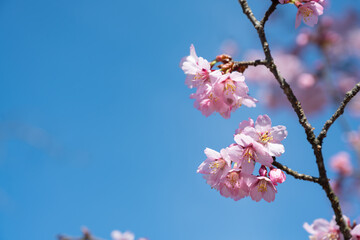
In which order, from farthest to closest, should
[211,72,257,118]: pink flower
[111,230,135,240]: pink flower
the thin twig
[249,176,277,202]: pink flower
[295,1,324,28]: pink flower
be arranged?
1. [111,230,135,240]: pink flower
2. [295,1,324,28]: pink flower
3. [211,72,257,118]: pink flower
4. [249,176,277,202]: pink flower
5. the thin twig

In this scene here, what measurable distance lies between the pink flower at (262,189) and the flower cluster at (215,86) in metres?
0.37

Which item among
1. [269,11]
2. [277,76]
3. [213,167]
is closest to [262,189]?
[213,167]

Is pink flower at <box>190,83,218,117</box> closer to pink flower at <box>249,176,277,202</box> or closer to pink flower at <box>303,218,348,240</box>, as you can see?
pink flower at <box>249,176,277,202</box>

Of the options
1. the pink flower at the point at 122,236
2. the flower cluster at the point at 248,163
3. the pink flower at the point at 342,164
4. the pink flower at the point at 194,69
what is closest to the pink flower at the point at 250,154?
the flower cluster at the point at 248,163

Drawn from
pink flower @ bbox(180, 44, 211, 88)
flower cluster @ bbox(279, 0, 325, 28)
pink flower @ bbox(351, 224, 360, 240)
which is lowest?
pink flower @ bbox(351, 224, 360, 240)

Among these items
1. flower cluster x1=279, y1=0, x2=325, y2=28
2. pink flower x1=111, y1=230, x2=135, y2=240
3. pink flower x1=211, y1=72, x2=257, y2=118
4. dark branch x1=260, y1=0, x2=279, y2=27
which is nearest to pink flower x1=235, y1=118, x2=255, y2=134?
pink flower x1=211, y1=72, x2=257, y2=118

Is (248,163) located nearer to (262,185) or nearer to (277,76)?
(262,185)

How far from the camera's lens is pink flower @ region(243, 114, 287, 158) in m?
1.58

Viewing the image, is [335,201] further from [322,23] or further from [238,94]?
[322,23]

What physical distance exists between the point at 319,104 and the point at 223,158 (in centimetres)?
523

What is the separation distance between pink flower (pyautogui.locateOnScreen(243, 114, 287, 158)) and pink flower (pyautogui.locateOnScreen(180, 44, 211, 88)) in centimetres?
37

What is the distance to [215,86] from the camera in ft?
5.43

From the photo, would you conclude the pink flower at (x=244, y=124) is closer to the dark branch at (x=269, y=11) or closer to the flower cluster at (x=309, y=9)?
the dark branch at (x=269, y=11)

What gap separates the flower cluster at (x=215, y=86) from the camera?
65.2 inches
